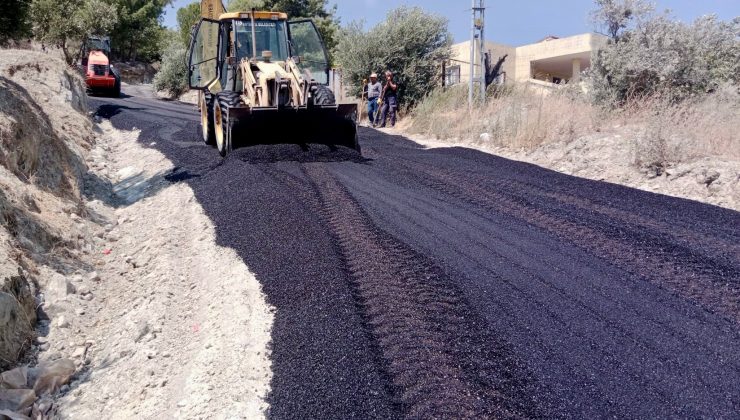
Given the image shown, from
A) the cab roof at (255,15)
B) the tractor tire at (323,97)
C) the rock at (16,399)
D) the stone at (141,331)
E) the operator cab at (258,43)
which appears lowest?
the rock at (16,399)

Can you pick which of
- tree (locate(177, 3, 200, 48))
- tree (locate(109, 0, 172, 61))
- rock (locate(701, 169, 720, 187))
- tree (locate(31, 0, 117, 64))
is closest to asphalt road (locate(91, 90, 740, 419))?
rock (locate(701, 169, 720, 187))

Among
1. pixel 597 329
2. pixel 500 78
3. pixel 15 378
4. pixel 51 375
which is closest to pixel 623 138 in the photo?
pixel 597 329

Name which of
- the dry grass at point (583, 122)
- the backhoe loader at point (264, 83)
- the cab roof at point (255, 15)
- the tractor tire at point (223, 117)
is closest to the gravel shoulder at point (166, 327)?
the tractor tire at point (223, 117)

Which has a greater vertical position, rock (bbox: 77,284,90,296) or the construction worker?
the construction worker

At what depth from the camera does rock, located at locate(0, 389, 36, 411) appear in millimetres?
3824

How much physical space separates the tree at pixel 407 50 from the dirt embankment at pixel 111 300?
488 inches

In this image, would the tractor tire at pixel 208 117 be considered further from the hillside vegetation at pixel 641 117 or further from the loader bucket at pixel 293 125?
the hillside vegetation at pixel 641 117

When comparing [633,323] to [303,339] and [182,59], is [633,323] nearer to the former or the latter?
[303,339]

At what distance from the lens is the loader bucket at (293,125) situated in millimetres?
9789

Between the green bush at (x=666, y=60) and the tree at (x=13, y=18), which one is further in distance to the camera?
the green bush at (x=666, y=60)

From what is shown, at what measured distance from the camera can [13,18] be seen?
1015cm

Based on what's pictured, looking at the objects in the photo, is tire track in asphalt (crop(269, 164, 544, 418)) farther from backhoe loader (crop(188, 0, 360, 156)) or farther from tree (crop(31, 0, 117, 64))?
tree (crop(31, 0, 117, 64))

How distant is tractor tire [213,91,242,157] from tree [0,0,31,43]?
346 centimetres

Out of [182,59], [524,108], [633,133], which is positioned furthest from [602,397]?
[182,59]
